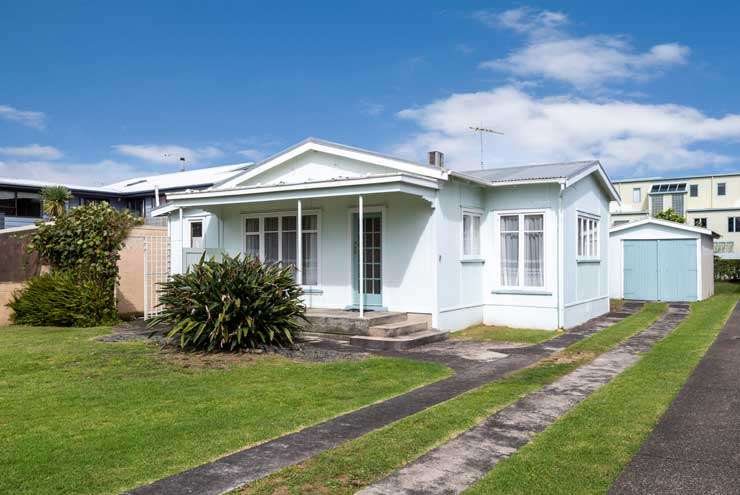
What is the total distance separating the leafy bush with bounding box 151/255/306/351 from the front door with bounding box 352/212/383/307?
2922 mm

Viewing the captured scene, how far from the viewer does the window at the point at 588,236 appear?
51.8 feet

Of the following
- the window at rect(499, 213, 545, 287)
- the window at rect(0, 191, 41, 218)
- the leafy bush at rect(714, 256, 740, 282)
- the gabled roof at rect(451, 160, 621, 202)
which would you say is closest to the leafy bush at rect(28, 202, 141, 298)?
the gabled roof at rect(451, 160, 621, 202)

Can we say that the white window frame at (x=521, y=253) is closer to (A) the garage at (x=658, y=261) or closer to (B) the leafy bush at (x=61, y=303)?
(B) the leafy bush at (x=61, y=303)

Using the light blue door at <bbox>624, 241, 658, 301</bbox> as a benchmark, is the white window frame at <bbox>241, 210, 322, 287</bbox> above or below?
above

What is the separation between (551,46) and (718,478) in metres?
12.1

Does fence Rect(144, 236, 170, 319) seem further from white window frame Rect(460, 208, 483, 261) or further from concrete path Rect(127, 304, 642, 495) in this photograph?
concrete path Rect(127, 304, 642, 495)

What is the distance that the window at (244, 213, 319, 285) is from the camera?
50.0 feet

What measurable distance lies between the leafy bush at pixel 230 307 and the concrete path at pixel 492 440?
500 cm

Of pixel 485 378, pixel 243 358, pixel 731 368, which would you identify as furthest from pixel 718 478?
pixel 243 358

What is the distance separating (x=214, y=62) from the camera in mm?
18562

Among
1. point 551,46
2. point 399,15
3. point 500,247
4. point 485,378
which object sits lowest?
point 485,378

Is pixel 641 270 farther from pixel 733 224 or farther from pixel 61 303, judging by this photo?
pixel 733 224

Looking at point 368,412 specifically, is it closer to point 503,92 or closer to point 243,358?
point 243,358

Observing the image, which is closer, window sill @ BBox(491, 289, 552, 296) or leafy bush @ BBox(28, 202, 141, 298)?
window sill @ BBox(491, 289, 552, 296)
